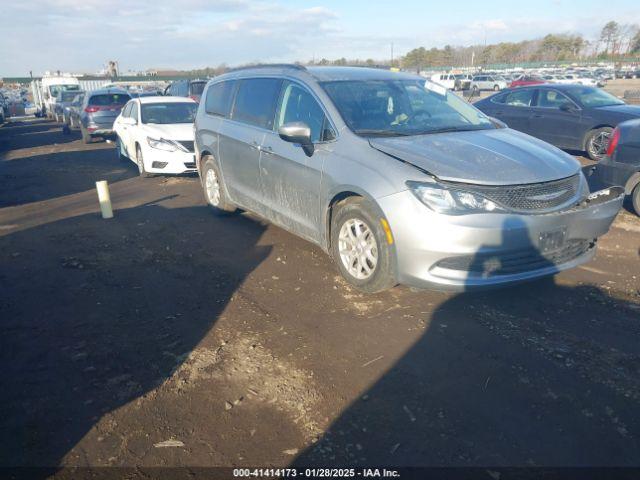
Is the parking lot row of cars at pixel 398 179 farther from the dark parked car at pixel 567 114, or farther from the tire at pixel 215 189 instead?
the dark parked car at pixel 567 114

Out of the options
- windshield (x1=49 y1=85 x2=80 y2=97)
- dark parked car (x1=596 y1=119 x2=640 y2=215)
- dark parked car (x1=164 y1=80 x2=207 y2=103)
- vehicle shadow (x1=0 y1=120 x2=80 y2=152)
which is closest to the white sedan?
dark parked car (x1=596 y1=119 x2=640 y2=215)

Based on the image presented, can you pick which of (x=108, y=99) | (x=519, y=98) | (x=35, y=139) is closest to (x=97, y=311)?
(x=519, y=98)

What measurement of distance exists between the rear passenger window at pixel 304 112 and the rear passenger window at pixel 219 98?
1377 mm

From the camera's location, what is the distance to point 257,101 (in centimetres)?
578

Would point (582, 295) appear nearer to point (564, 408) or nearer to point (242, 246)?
point (564, 408)

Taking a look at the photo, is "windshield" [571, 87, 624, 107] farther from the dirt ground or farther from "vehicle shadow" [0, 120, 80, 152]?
"vehicle shadow" [0, 120, 80, 152]

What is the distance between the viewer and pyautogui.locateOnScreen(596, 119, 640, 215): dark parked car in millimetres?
6305

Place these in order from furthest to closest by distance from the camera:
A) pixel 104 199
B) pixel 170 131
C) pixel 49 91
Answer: pixel 49 91 → pixel 170 131 → pixel 104 199

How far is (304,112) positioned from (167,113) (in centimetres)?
687

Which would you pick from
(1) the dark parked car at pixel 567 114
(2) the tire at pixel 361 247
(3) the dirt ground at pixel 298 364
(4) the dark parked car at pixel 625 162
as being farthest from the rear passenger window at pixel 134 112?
(4) the dark parked car at pixel 625 162

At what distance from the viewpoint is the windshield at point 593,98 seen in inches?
415

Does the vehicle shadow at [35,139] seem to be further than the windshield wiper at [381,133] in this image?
Yes

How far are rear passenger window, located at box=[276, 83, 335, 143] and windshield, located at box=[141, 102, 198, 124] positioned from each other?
614cm

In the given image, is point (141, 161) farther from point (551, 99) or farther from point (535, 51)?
point (535, 51)
